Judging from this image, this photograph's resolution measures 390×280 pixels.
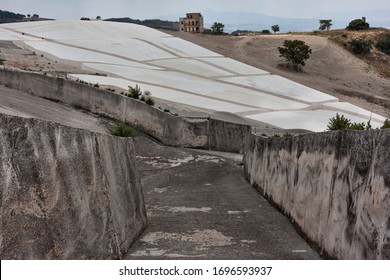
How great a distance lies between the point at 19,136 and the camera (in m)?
4.73

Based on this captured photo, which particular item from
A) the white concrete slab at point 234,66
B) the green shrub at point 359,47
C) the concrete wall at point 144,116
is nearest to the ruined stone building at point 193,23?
the green shrub at point 359,47

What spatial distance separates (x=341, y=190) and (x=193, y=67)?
133ft

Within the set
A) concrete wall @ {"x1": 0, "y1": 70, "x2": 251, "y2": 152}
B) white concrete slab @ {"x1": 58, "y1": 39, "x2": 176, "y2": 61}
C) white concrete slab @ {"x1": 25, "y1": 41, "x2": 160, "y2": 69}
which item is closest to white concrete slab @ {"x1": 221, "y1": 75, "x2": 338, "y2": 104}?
white concrete slab @ {"x1": 25, "y1": 41, "x2": 160, "y2": 69}

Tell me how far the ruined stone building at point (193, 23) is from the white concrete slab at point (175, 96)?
84.5 meters

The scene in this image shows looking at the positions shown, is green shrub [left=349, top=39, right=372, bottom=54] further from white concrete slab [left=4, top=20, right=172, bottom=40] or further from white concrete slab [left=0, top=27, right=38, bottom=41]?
white concrete slab [left=0, top=27, right=38, bottom=41]

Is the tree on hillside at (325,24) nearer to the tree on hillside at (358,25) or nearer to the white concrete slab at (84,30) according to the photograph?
the tree on hillside at (358,25)

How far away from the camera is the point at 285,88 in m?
42.2

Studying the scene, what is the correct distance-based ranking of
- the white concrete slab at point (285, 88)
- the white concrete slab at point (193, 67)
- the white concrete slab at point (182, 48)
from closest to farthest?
the white concrete slab at point (285, 88) < the white concrete slab at point (193, 67) < the white concrete slab at point (182, 48)

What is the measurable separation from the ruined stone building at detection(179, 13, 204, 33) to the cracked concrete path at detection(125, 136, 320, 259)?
341 feet

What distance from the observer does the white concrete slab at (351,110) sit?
115ft

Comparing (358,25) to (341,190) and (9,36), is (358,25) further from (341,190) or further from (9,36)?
(341,190)

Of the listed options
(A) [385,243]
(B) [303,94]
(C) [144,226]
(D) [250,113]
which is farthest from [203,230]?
(B) [303,94]

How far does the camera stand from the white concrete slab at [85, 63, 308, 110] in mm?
34875
